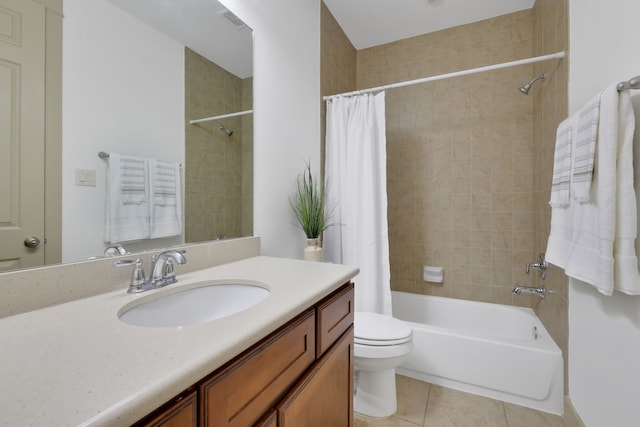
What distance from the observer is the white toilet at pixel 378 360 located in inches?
56.6

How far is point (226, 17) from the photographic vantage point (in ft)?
4.28

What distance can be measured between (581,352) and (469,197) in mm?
1300

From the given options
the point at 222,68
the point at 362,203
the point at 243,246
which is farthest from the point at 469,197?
the point at 222,68

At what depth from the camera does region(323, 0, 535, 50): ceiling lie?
214 cm

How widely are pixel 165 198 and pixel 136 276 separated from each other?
1.08 feet

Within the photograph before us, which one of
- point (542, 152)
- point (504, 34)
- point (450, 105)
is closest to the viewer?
point (542, 152)

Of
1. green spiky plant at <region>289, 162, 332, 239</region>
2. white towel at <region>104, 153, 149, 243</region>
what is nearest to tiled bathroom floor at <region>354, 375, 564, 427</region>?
green spiky plant at <region>289, 162, 332, 239</region>

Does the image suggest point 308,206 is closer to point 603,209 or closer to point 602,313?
point 603,209

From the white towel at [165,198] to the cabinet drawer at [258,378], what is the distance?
2.10ft

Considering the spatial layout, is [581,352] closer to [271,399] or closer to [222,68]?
[271,399]

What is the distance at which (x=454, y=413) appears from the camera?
1.54 m

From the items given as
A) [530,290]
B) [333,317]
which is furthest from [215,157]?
[530,290]

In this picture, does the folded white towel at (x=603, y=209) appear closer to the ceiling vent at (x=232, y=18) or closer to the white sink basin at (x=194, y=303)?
the white sink basin at (x=194, y=303)

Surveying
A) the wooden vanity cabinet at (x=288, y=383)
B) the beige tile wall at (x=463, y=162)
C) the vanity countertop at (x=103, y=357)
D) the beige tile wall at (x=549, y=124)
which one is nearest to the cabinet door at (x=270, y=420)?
the wooden vanity cabinet at (x=288, y=383)
